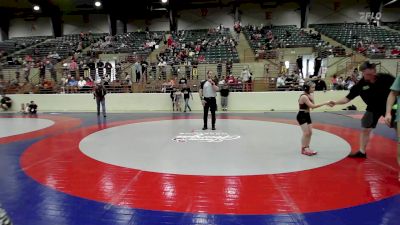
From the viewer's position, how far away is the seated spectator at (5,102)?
15.9 metres

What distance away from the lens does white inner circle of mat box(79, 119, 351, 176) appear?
4.68 meters

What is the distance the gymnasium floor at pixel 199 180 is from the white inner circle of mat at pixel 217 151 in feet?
0.06

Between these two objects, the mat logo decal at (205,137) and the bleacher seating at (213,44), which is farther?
the bleacher seating at (213,44)

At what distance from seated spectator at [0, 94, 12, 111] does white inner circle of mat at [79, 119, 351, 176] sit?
36.3 ft

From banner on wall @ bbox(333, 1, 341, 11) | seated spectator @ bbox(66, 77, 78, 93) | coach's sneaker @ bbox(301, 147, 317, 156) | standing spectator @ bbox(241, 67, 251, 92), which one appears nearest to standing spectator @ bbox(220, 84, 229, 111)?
standing spectator @ bbox(241, 67, 251, 92)

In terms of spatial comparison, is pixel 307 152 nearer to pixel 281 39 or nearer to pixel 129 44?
pixel 281 39

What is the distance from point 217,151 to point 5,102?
49.1 ft

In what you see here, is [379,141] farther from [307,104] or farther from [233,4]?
[233,4]

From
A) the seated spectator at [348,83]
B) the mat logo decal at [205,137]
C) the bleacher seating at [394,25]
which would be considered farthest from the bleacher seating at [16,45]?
the bleacher seating at [394,25]

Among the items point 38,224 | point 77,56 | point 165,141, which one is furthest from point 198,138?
point 77,56

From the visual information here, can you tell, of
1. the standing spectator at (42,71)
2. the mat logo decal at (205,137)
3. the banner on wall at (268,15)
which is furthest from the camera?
the banner on wall at (268,15)

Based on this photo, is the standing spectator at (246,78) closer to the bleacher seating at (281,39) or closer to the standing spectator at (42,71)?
the bleacher seating at (281,39)

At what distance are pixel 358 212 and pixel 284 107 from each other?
1106cm

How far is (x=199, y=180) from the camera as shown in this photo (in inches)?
161
